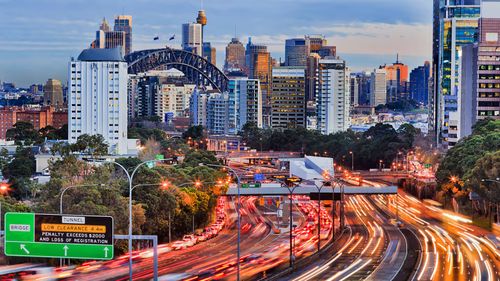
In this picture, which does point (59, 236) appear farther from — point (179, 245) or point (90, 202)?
point (179, 245)

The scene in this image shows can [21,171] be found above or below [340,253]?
above

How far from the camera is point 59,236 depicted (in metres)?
57.6

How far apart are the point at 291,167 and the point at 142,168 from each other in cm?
7511

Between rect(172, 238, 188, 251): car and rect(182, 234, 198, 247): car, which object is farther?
rect(182, 234, 198, 247): car

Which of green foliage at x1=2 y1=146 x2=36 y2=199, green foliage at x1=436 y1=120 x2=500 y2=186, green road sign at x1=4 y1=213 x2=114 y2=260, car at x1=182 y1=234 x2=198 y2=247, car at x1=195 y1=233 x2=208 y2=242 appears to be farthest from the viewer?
green foliage at x1=2 y1=146 x2=36 y2=199

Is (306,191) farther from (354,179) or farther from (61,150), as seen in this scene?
(61,150)

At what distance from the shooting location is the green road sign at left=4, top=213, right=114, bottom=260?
5666 cm

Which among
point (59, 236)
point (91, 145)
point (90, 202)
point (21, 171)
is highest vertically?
point (91, 145)

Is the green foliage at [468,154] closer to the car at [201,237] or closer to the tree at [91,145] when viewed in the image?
the car at [201,237]

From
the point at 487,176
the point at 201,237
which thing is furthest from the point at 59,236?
the point at 487,176

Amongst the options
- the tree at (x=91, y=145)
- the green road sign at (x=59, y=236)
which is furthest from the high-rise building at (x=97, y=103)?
the green road sign at (x=59, y=236)

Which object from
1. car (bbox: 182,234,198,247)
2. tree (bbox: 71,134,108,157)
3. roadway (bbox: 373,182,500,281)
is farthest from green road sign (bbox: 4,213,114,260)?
tree (bbox: 71,134,108,157)

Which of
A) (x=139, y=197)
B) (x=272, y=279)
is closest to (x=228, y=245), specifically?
(x=139, y=197)

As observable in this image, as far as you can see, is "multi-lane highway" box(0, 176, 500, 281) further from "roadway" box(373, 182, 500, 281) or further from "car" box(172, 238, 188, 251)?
"car" box(172, 238, 188, 251)
